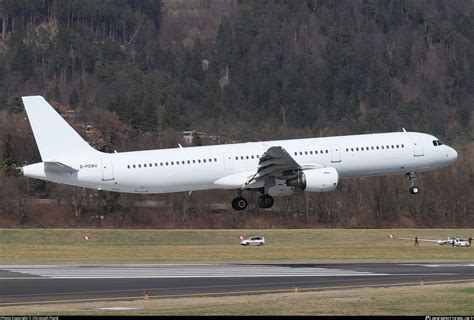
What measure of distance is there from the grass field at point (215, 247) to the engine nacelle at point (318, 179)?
4098 millimetres

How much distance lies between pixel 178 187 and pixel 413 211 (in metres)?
50.3

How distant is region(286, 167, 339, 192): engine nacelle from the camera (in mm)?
69875

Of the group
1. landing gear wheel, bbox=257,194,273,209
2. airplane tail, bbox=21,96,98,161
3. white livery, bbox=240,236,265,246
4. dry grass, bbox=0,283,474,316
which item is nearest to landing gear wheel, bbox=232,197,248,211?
landing gear wheel, bbox=257,194,273,209

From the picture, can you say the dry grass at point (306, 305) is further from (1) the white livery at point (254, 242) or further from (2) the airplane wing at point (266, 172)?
(1) the white livery at point (254, 242)

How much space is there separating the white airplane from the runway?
8.59 meters

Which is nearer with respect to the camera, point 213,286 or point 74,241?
point 213,286

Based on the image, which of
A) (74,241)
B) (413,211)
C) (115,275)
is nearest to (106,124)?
(413,211)

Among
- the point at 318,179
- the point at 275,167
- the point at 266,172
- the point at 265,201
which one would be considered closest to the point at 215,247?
the point at 265,201

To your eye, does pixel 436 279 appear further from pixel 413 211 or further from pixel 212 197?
pixel 413 211

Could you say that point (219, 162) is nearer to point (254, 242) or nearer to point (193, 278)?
point (254, 242)

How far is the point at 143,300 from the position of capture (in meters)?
44.6

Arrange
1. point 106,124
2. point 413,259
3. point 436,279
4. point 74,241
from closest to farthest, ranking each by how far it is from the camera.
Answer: point 436,279, point 413,259, point 74,241, point 106,124

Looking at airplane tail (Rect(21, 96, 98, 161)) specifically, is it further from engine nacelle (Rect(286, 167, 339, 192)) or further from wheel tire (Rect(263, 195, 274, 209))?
engine nacelle (Rect(286, 167, 339, 192))

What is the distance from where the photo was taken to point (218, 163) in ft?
234
